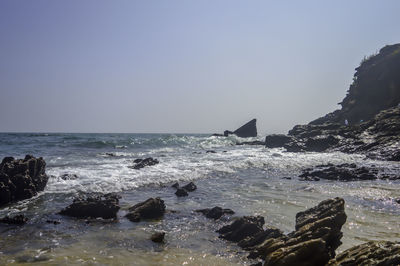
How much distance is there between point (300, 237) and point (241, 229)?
3110 mm

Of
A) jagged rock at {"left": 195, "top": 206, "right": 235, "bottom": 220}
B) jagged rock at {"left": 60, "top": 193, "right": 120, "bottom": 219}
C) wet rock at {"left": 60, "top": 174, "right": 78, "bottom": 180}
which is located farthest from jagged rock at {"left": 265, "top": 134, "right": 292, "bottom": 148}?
jagged rock at {"left": 60, "top": 193, "right": 120, "bottom": 219}

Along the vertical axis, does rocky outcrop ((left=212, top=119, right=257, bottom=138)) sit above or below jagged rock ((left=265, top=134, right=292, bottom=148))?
above

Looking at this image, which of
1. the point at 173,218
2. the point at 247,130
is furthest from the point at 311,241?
the point at 247,130

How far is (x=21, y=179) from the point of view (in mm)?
15086

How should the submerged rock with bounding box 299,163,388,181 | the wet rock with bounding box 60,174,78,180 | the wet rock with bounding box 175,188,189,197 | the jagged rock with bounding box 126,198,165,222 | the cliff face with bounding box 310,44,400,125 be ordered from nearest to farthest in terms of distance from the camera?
1. the jagged rock with bounding box 126,198,165,222
2. the wet rock with bounding box 175,188,189,197
3. the wet rock with bounding box 60,174,78,180
4. the submerged rock with bounding box 299,163,388,181
5. the cliff face with bounding box 310,44,400,125

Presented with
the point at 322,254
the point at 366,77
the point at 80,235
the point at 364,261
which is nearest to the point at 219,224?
the point at 80,235

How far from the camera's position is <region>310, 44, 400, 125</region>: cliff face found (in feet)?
198

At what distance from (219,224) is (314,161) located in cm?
2411

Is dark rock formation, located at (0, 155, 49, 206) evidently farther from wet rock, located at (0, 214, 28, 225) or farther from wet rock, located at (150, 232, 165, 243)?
wet rock, located at (150, 232, 165, 243)

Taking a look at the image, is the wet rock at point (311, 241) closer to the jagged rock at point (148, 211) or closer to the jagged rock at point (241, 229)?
the jagged rock at point (241, 229)

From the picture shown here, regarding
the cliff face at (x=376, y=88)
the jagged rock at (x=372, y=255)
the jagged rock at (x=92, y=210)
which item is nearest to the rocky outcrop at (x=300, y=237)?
the jagged rock at (x=372, y=255)

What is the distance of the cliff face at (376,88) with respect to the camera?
60375 millimetres

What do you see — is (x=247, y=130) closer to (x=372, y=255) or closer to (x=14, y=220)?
(x=14, y=220)

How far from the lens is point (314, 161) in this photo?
1275 inches
